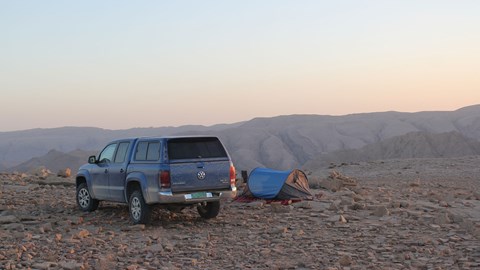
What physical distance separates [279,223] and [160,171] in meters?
2.61

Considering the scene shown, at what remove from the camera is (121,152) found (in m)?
12.6

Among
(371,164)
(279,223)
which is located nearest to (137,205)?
(279,223)

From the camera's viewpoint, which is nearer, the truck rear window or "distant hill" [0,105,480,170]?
the truck rear window

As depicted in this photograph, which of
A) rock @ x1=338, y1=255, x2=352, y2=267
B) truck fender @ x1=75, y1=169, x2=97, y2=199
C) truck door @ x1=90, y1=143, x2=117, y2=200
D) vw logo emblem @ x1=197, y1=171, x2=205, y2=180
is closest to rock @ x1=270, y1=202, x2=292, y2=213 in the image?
vw logo emblem @ x1=197, y1=171, x2=205, y2=180

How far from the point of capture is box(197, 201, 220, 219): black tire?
12.4 metres

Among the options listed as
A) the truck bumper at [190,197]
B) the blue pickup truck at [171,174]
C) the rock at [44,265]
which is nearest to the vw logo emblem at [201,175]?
the blue pickup truck at [171,174]

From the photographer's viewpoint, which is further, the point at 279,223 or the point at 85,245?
the point at 279,223

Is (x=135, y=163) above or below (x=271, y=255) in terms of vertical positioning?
above

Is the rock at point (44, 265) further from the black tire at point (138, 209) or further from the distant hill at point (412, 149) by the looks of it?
the distant hill at point (412, 149)

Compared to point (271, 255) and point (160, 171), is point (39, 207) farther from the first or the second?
point (271, 255)

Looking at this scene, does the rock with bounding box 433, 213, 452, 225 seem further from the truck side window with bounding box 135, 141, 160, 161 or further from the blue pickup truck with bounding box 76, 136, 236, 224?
the truck side window with bounding box 135, 141, 160, 161

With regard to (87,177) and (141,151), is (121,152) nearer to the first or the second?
(141,151)

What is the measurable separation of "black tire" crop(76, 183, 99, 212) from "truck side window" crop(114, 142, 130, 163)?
63.5 inches

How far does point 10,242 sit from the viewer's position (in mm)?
10102
